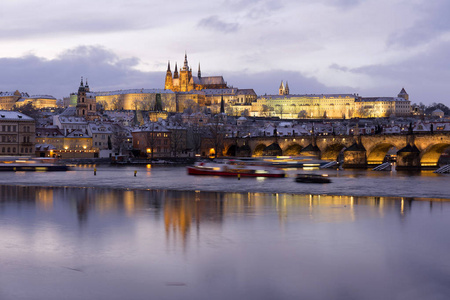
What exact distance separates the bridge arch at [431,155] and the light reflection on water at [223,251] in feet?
145

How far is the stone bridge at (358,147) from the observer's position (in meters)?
67.6


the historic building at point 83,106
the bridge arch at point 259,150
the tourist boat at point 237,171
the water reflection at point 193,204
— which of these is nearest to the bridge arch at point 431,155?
the tourist boat at point 237,171

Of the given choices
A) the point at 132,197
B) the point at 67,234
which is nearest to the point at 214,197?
the point at 132,197

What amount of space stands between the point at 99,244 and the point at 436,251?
28.1 feet

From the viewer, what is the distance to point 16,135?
8250cm

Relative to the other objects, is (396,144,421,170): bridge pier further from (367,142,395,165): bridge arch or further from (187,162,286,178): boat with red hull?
(187,162,286,178): boat with red hull

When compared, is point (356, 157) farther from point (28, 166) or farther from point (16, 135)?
point (16, 135)

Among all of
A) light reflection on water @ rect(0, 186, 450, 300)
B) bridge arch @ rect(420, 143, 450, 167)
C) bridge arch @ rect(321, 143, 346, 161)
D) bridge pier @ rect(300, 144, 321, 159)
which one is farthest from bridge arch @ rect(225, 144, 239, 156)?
light reflection on water @ rect(0, 186, 450, 300)

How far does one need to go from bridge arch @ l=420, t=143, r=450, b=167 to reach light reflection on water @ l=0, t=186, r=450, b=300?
145 feet

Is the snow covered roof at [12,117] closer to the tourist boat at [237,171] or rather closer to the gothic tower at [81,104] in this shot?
the tourist boat at [237,171]

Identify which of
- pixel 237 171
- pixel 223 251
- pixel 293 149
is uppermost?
pixel 293 149

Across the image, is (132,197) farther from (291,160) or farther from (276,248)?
(291,160)

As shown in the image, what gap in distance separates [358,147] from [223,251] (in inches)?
2429

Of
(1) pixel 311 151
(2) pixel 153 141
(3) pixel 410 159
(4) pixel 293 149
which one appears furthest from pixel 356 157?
(2) pixel 153 141
